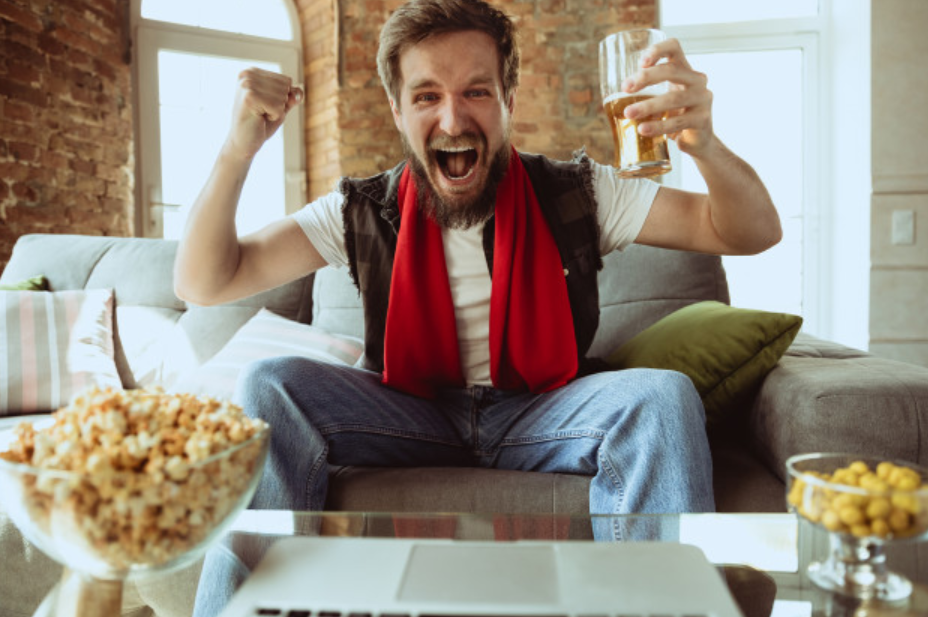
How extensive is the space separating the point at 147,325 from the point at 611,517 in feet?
5.36

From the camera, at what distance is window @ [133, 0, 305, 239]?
4.02m

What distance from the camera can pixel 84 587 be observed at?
2.05ft

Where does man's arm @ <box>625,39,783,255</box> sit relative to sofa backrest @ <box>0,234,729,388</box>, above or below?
above

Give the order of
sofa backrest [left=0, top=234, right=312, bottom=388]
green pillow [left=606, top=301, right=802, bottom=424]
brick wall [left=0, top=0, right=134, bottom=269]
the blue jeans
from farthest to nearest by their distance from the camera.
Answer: brick wall [left=0, top=0, right=134, bottom=269] < sofa backrest [left=0, top=234, right=312, bottom=388] < green pillow [left=606, top=301, right=802, bottom=424] < the blue jeans

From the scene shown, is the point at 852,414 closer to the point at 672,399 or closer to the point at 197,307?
the point at 672,399

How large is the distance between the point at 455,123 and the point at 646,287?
0.64 metres

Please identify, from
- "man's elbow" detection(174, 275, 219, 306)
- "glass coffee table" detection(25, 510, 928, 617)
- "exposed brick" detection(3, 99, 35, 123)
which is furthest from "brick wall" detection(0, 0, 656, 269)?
"glass coffee table" detection(25, 510, 928, 617)

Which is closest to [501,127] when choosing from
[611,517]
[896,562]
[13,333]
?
[611,517]

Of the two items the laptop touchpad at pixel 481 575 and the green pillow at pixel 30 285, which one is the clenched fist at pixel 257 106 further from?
the green pillow at pixel 30 285

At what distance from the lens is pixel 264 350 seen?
182 cm

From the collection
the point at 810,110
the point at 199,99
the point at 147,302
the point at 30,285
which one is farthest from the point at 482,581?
the point at 199,99

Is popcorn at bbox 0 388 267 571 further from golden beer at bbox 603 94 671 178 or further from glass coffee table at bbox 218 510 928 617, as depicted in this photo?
golden beer at bbox 603 94 671 178

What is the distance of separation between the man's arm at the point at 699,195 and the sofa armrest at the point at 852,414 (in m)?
0.29

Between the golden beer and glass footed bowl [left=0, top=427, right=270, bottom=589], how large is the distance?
0.74 meters
